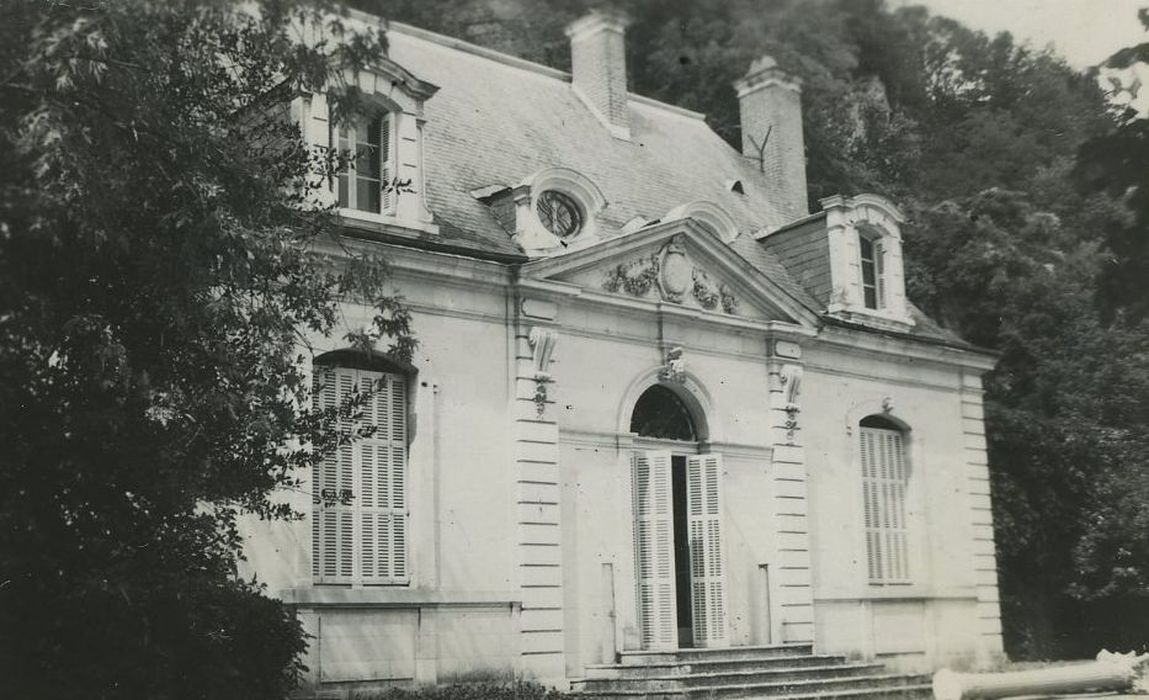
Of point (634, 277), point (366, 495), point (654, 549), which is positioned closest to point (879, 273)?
point (634, 277)

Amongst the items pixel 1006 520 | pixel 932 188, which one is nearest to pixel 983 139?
pixel 932 188

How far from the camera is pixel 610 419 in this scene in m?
15.1

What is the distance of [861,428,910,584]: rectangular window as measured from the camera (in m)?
18.2

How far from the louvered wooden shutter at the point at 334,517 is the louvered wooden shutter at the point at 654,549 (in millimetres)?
3823

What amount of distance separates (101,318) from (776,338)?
10847 mm

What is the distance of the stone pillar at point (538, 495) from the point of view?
13.7 metres

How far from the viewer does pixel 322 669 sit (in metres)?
12.0

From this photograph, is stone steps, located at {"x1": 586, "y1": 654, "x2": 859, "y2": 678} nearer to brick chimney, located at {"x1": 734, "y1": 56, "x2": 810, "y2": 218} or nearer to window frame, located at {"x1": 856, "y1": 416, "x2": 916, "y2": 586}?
window frame, located at {"x1": 856, "y1": 416, "x2": 916, "y2": 586}

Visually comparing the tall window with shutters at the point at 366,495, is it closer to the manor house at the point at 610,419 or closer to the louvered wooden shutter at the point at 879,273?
the manor house at the point at 610,419

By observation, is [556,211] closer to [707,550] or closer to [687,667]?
[707,550]

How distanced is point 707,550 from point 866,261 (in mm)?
5995

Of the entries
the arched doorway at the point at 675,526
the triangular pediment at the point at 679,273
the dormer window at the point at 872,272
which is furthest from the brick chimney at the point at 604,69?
the arched doorway at the point at 675,526

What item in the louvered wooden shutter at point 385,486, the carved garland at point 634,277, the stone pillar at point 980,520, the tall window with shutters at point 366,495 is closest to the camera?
the tall window with shutters at point 366,495

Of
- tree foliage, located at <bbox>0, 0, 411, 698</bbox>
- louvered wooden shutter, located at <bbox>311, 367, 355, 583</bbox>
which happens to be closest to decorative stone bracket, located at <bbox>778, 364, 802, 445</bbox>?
louvered wooden shutter, located at <bbox>311, 367, 355, 583</bbox>
